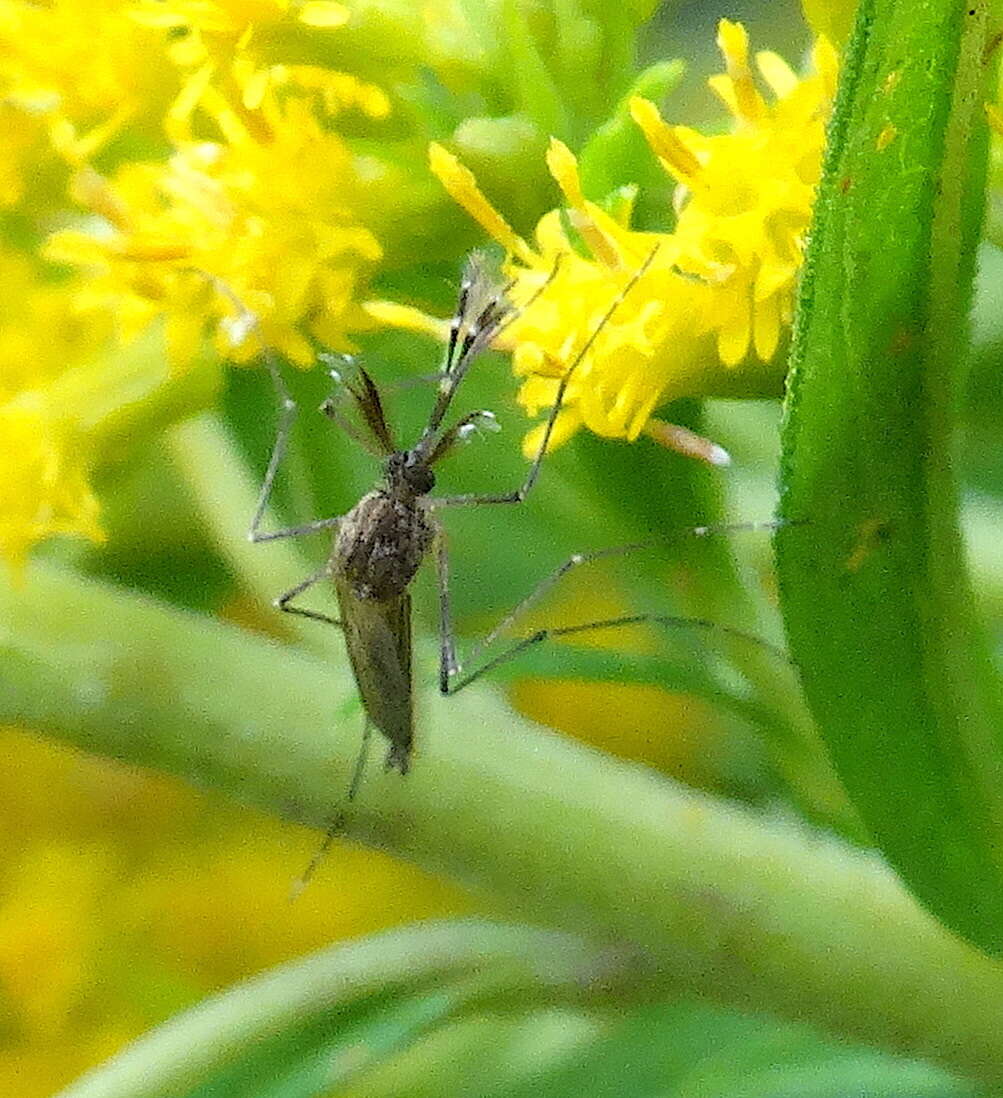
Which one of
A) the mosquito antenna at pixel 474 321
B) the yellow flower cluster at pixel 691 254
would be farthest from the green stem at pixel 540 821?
the yellow flower cluster at pixel 691 254

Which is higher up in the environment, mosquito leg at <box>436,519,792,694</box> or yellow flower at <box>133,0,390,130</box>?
yellow flower at <box>133,0,390,130</box>

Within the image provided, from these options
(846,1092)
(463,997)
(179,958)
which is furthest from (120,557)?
(846,1092)

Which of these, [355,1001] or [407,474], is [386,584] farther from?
[355,1001]

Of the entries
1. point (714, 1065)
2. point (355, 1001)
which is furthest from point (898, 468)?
point (714, 1065)

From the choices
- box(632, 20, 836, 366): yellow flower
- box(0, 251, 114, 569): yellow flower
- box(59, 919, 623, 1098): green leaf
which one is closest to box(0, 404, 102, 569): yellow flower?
box(0, 251, 114, 569): yellow flower

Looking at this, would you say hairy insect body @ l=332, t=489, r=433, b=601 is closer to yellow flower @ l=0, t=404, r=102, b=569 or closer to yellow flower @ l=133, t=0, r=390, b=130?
yellow flower @ l=0, t=404, r=102, b=569

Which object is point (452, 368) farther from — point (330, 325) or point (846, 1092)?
point (846, 1092)

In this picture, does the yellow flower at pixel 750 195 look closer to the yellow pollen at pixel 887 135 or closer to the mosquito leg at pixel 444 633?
the yellow pollen at pixel 887 135
